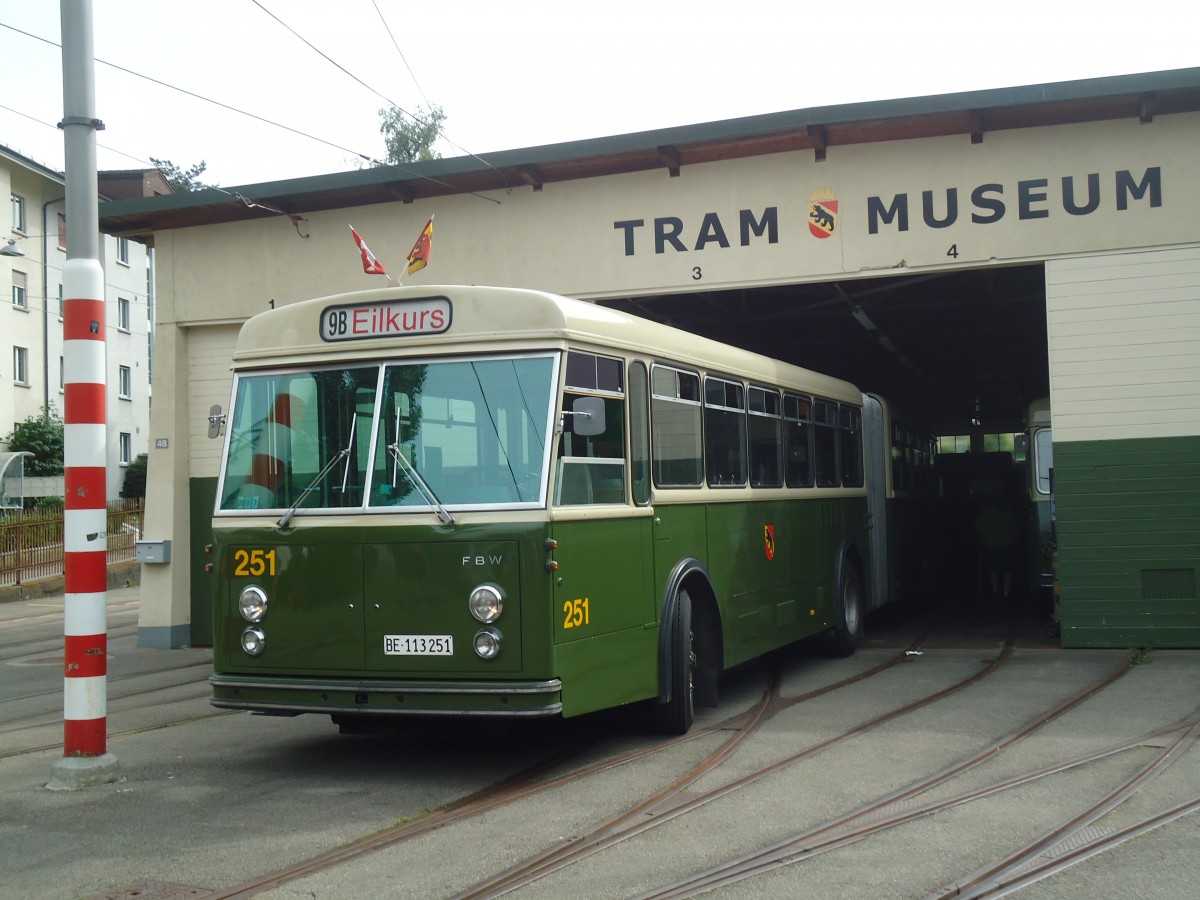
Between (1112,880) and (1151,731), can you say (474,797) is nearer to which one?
(1112,880)

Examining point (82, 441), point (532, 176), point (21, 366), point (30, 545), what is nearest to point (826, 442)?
point (532, 176)

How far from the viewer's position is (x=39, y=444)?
3747 centimetres

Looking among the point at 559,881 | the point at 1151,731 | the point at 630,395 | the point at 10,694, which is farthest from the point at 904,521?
the point at 559,881

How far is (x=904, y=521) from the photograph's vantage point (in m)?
17.2

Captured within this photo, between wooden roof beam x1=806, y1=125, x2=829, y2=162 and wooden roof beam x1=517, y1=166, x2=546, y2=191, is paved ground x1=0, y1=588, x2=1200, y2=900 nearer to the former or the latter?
wooden roof beam x1=806, y1=125, x2=829, y2=162

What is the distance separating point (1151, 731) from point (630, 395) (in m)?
4.23

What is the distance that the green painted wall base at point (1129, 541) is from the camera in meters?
12.9

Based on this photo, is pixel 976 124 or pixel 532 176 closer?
pixel 976 124

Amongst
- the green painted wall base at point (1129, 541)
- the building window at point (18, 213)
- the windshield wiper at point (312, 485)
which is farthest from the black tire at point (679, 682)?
the building window at point (18, 213)

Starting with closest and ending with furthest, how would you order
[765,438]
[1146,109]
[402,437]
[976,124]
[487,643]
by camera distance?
[487,643], [402,437], [765,438], [1146,109], [976,124]

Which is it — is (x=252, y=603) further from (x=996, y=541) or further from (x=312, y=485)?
(x=996, y=541)

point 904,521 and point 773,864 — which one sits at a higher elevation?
point 904,521

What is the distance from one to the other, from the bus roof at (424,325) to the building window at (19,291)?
3458cm

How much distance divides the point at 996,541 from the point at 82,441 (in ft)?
50.2
